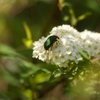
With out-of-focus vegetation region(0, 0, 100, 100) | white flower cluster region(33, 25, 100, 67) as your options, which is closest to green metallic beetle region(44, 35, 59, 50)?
white flower cluster region(33, 25, 100, 67)

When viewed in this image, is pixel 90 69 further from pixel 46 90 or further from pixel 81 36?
pixel 46 90

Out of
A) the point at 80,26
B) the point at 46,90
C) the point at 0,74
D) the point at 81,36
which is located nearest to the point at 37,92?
the point at 46,90

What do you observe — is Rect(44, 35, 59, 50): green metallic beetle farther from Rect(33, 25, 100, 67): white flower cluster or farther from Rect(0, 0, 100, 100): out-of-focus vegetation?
Rect(0, 0, 100, 100): out-of-focus vegetation

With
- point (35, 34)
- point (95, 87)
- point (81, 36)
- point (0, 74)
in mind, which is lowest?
point (95, 87)

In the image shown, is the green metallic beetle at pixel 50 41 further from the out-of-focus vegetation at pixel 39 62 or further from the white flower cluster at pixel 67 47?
the out-of-focus vegetation at pixel 39 62

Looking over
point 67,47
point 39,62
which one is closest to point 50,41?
point 67,47

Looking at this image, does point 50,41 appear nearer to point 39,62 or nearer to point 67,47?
point 67,47

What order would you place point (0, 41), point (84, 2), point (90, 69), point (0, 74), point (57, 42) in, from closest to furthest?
point (90, 69) → point (57, 42) → point (0, 74) → point (84, 2) → point (0, 41)
